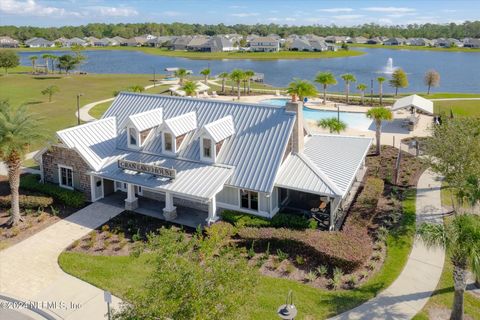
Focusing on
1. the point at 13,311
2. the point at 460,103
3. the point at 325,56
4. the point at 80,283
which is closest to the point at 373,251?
the point at 80,283

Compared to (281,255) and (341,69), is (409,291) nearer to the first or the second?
(281,255)

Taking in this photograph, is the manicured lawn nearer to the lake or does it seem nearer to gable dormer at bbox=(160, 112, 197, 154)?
the lake

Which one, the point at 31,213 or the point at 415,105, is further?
the point at 415,105

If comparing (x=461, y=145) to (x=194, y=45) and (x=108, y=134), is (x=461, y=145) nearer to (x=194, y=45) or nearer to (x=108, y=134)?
(x=108, y=134)

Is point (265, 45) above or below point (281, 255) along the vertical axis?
above

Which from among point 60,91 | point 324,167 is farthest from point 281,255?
point 60,91

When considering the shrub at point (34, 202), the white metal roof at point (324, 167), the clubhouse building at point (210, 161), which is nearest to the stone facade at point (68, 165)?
the clubhouse building at point (210, 161)
